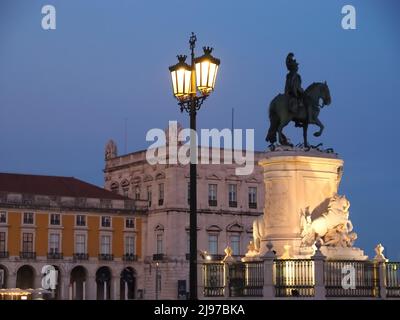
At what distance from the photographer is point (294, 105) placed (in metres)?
23.3

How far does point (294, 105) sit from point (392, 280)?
4541mm

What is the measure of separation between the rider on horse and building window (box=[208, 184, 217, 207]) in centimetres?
5409

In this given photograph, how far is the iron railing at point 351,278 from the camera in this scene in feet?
68.9

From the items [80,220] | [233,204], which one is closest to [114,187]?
[80,220]

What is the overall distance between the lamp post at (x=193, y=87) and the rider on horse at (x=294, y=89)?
7927mm

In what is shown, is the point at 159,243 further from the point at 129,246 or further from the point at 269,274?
the point at 269,274

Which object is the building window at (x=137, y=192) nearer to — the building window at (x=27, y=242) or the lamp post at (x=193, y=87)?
the building window at (x=27, y=242)

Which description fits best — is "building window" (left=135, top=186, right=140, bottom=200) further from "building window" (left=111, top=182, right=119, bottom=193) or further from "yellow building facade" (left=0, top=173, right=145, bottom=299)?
"building window" (left=111, top=182, right=119, bottom=193)

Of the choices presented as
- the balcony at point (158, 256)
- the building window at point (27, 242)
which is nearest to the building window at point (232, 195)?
the balcony at point (158, 256)

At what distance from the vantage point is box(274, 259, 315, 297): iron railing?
20.8 metres

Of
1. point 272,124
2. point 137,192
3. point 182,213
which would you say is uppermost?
point 137,192

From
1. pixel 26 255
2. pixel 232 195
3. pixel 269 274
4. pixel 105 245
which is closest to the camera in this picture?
pixel 269 274

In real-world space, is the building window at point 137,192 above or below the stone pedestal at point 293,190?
above

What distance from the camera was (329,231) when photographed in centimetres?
2230
